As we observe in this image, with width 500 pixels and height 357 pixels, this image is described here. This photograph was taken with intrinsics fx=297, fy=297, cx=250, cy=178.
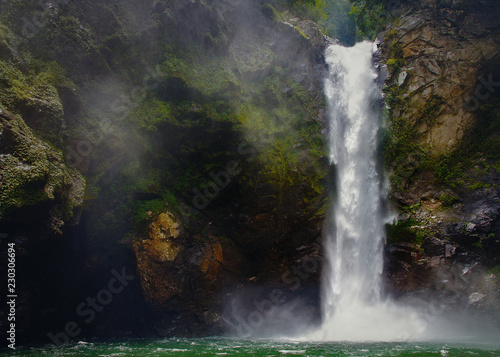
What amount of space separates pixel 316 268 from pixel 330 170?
16.2 feet

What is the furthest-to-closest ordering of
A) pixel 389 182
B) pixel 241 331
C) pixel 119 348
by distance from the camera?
pixel 389 182 < pixel 241 331 < pixel 119 348

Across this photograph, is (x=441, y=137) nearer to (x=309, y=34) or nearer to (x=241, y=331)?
(x=309, y=34)

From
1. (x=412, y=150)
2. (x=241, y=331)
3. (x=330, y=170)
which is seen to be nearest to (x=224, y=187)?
(x=330, y=170)

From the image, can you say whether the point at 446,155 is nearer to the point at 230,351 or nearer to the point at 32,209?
the point at 230,351

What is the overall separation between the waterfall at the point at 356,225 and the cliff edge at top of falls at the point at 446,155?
81 centimetres

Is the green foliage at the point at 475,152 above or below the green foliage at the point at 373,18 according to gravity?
below

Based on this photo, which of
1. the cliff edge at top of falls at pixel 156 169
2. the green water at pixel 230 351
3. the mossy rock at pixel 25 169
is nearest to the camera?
the mossy rock at pixel 25 169

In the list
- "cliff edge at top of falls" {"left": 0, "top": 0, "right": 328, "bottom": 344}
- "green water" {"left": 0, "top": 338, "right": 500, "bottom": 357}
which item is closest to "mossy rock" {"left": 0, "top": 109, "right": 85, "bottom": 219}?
"cliff edge at top of falls" {"left": 0, "top": 0, "right": 328, "bottom": 344}

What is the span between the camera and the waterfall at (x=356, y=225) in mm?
13195

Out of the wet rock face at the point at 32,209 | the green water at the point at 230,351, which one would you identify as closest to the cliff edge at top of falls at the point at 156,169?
the wet rock face at the point at 32,209

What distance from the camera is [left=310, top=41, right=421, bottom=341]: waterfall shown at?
43.3ft

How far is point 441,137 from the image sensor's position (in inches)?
557

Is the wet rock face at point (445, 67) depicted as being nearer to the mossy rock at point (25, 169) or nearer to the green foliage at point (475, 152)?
the green foliage at point (475, 152)

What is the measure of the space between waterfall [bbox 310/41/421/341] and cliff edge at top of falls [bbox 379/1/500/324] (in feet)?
2.65
